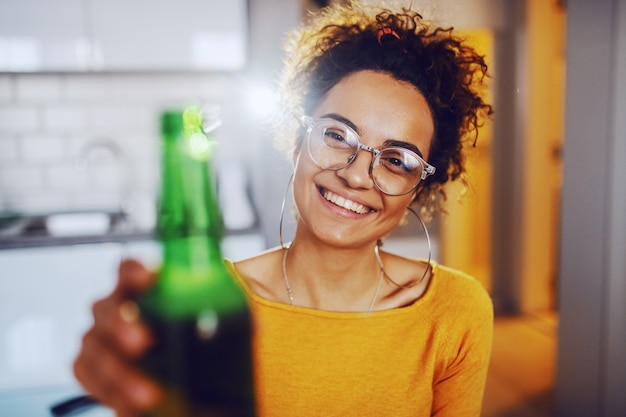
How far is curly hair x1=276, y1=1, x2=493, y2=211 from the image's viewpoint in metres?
0.43

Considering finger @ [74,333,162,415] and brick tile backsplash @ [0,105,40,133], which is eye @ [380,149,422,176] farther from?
brick tile backsplash @ [0,105,40,133]

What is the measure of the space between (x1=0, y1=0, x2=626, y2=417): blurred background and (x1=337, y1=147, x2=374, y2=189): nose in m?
0.09

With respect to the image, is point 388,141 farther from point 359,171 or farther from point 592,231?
point 592,231

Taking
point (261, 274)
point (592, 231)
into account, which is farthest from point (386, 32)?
point (592, 231)

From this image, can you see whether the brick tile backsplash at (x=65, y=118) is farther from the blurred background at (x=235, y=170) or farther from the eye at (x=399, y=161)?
the eye at (x=399, y=161)

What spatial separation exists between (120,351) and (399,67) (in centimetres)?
33

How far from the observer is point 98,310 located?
0.21 meters

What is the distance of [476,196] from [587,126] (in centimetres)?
60

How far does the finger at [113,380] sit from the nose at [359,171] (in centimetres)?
28

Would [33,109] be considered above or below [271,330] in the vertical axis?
above

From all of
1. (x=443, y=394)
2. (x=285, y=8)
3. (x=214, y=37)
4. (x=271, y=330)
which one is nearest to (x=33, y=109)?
(x=214, y=37)

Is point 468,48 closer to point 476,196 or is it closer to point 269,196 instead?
point 476,196

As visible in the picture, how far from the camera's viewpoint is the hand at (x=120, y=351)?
0.20 metres

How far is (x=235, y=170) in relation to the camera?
43.1 inches
